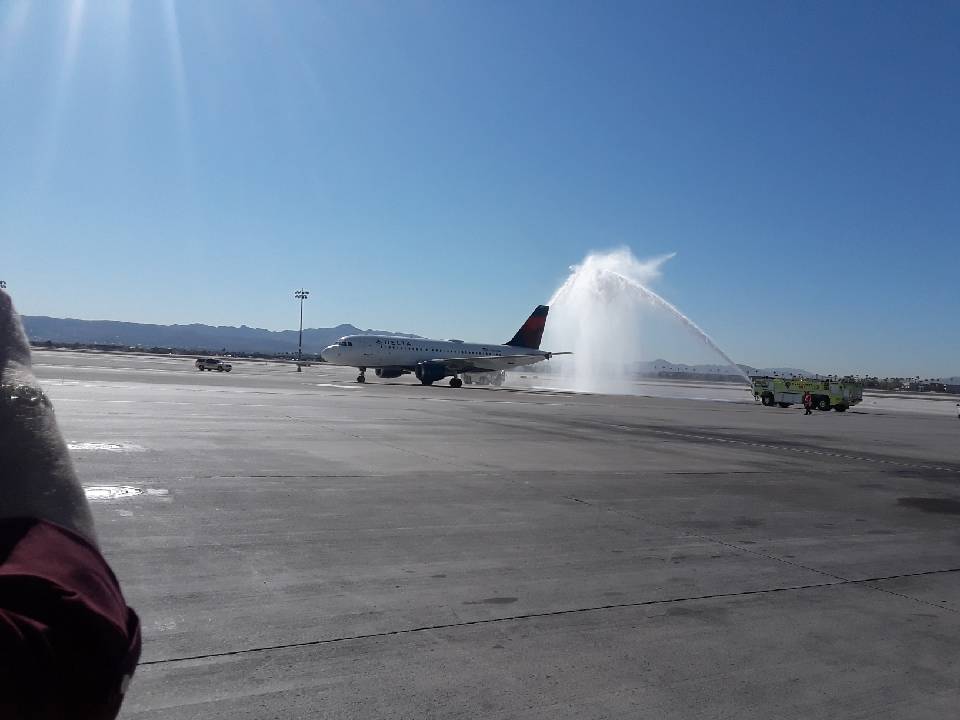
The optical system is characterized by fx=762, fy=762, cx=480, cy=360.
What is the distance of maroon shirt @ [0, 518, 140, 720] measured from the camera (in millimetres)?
1078

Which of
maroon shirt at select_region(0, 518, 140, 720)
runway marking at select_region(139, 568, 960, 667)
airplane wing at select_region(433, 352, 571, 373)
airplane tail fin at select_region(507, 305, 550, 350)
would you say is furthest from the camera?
airplane tail fin at select_region(507, 305, 550, 350)

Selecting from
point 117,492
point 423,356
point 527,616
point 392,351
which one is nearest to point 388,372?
point 392,351

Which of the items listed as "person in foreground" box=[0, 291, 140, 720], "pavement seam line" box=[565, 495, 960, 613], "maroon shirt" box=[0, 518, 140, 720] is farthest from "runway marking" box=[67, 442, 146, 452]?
"maroon shirt" box=[0, 518, 140, 720]

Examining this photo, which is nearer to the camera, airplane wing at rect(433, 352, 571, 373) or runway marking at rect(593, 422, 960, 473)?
runway marking at rect(593, 422, 960, 473)

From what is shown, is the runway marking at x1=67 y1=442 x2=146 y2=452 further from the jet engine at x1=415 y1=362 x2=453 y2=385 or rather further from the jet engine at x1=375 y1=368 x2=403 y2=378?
the jet engine at x1=375 y1=368 x2=403 y2=378

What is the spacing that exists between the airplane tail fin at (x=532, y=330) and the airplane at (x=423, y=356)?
5.62 feet

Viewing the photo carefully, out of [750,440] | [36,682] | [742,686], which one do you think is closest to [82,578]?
[36,682]

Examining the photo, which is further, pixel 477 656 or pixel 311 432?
pixel 311 432

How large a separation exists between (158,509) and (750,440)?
57.5 ft

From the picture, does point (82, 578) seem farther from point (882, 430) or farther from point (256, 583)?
point (882, 430)

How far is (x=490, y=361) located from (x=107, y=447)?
4666 centimetres

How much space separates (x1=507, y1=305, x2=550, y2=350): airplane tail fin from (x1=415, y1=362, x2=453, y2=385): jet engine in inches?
434

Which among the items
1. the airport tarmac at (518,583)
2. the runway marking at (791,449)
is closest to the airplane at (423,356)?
the runway marking at (791,449)

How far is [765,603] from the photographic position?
635cm
